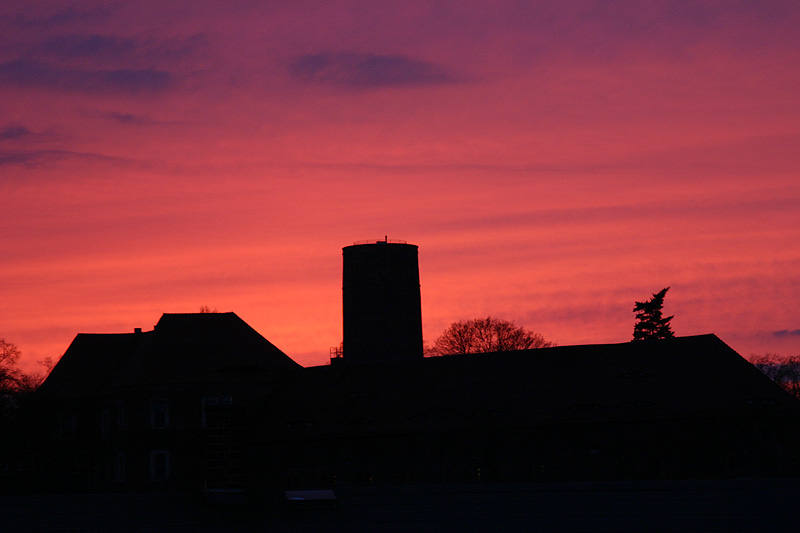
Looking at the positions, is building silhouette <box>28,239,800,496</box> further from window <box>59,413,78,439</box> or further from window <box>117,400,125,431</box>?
window <box>117,400,125,431</box>

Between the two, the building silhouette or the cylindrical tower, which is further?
the cylindrical tower

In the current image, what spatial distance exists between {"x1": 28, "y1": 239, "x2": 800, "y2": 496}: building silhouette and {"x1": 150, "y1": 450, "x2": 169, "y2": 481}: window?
59 millimetres

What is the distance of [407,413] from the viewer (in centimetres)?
6569

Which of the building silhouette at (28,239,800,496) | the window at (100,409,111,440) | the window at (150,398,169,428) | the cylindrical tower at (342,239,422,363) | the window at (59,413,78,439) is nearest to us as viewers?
the building silhouette at (28,239,800,496)

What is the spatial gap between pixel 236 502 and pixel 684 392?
127 feet

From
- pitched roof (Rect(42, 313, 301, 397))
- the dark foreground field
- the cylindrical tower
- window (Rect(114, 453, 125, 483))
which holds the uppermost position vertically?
the cylindrical tower

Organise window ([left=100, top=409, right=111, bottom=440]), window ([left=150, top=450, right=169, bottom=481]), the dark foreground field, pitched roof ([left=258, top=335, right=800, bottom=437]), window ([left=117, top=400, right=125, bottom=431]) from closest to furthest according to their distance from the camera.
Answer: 1. the dark foreground field
2. pitched roof ([left=258, top=335, right=800, bottom=437])
3. window ([left=150, top=450, right=169, bottom=481])
4. window ([left=117, top=400, right=125, bottom=431])
5. window ([left=100, top=409, right=111, bottom=440])

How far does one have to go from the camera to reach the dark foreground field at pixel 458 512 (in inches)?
890

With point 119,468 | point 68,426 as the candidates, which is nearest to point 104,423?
point 68,426

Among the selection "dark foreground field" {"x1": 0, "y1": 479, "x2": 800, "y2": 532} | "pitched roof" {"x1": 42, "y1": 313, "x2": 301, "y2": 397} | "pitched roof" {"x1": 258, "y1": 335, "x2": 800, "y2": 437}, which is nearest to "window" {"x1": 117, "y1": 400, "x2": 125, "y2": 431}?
"pitched roof" {"x1": 42, "y1": 313, "x2": 301, "y2": 397}

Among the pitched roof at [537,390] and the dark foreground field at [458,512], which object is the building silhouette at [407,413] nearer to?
the pitched roof at [537,390]

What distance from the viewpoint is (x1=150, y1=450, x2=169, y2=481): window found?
224 ft

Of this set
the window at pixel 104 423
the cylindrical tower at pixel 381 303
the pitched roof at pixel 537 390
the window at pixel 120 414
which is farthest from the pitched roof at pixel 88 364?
the cylindrical tower at pixel 381 303

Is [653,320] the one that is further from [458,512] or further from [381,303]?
[458,512]
